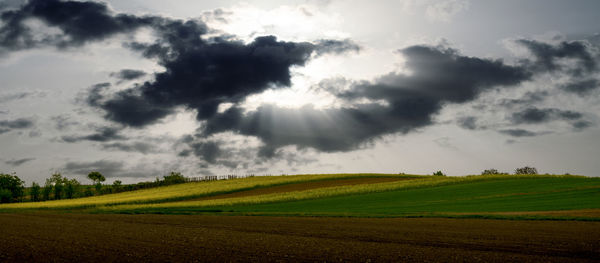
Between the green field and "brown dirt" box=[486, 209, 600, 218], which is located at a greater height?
the green field

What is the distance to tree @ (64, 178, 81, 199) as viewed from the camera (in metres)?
122

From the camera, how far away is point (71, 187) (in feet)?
402

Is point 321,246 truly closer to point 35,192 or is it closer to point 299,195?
point 299,195

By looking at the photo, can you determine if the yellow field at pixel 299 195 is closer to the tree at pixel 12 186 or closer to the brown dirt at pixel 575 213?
the brown dirt at pixel 575 213

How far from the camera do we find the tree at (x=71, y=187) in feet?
401

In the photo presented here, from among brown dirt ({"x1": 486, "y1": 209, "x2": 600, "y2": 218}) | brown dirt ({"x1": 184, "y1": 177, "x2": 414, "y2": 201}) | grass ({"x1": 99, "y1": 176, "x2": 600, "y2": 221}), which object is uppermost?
brown dirt ({"x1": 184, "y1": 177, "x2": 414, "y2": 201})

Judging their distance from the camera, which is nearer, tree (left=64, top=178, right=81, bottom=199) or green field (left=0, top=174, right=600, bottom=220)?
green field (left=0, top=174, right=600, bottom=220)

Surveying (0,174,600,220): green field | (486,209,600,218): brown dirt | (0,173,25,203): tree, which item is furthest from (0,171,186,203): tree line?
(486,209,600,218): brown dirt

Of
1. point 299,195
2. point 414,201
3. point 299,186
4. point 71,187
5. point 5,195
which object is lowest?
point 414,201

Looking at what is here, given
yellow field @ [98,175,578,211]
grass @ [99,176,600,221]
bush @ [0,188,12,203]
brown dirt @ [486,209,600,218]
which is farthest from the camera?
bush @ [0,188,12,203]

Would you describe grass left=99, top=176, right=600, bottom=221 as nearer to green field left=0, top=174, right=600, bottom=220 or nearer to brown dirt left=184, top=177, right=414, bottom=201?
green field left=0, top=174, right=600, bottom=220

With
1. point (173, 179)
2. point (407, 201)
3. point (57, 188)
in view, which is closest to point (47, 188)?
point (57, 188)

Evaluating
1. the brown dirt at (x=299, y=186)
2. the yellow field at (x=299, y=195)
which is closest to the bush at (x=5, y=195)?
the yellow field at (x=299, y=195)

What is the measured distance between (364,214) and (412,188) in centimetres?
3177
